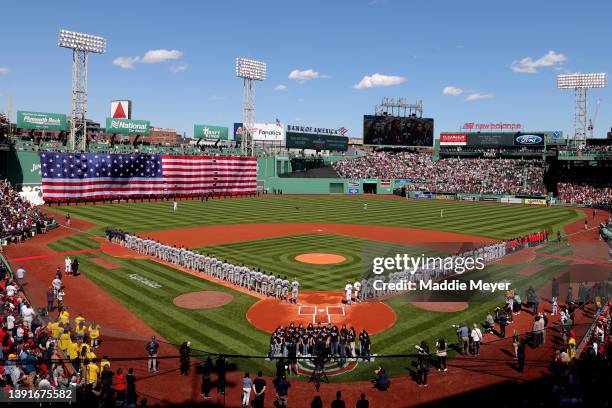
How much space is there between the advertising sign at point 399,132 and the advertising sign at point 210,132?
34.2 m

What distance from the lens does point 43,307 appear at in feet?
69.5

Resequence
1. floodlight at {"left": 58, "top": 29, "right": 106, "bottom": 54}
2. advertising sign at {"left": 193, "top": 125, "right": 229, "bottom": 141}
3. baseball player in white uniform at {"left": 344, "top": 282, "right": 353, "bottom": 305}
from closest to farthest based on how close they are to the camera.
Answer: baseball player in white uniform at {"left": 344, "top": 282, "right": 353, "bottom": 305} → floodlight at {"left": 58, "top": 29, "right": 106, "bottom": 54} → advertising sign at {"left": 193, "top": 125, "right": 229, "bottom": 141}

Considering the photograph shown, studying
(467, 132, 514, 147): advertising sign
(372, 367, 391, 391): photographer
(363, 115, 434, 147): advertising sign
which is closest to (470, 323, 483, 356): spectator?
(372, 367, 391, 391): photographer

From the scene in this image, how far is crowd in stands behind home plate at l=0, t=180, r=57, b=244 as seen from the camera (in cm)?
3559

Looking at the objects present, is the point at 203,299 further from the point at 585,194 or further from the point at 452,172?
the point at 452,172

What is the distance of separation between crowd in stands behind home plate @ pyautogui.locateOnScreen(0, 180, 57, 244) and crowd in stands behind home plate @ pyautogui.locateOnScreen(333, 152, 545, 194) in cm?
6461

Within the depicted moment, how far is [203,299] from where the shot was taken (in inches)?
883

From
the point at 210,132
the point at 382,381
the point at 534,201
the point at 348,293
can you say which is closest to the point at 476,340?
the point at 382,381

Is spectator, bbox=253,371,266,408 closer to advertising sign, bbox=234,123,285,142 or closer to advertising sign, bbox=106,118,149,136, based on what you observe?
advertising sign, bbox=106,118,149,136

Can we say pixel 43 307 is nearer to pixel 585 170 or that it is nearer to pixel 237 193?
pixel 237 193

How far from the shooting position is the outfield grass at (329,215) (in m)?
46.9

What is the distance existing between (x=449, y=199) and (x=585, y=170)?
2571cm

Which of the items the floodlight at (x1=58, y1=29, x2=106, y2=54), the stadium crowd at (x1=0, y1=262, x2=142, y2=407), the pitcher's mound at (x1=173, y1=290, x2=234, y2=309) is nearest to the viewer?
the stadium crowd at (x1=0, y1=262, x2=142, y2=407)

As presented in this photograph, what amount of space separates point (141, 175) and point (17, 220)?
30658mm
